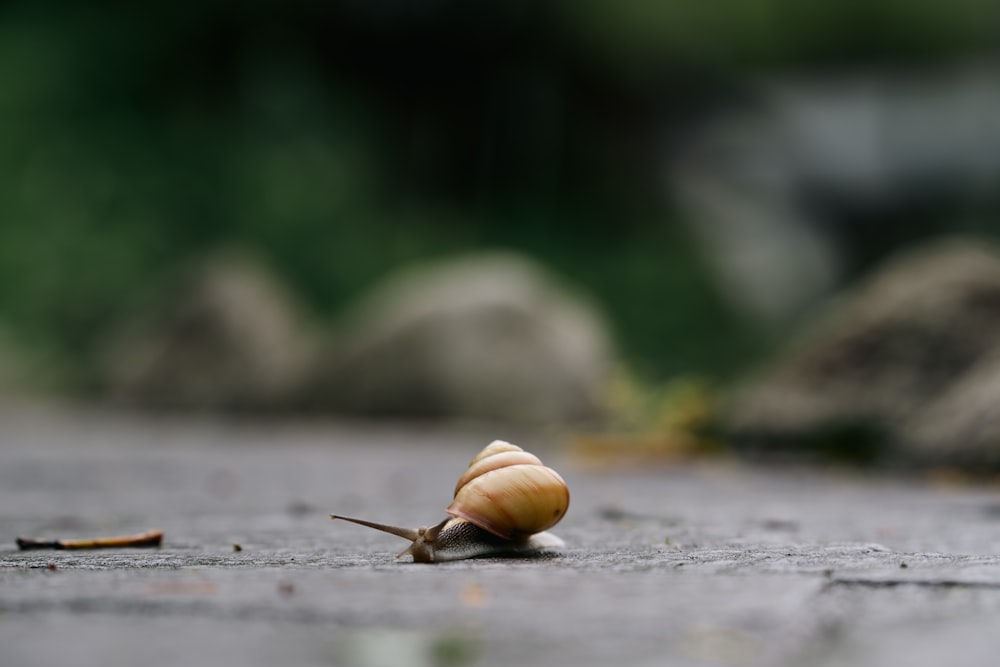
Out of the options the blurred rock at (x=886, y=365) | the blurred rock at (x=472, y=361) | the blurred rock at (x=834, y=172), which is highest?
the blurred rock at (x=834, y=172)

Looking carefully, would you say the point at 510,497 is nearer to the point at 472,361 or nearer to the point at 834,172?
the point at 472,361

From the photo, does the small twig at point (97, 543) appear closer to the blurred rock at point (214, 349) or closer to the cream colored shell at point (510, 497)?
the cream colored shell at point (510, 497)

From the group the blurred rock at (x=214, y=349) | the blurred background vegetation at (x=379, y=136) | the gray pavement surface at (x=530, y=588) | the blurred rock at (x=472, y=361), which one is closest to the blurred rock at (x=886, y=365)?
the gray pavement surface at (x=530, y=588)

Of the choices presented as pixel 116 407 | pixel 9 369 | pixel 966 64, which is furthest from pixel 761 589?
pixel 966 64

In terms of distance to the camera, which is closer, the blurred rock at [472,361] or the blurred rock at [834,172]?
the blurred rock at [472,361]

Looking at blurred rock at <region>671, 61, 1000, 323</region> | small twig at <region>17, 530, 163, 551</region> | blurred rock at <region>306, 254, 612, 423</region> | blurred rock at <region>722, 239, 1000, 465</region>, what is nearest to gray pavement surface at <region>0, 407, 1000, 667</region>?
small twig at <region>17, 530, 163, 551</region>

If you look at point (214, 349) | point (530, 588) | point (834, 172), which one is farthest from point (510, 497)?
point (834, 172)

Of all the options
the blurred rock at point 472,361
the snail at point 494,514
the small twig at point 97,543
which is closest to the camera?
the snail at point 494,514
